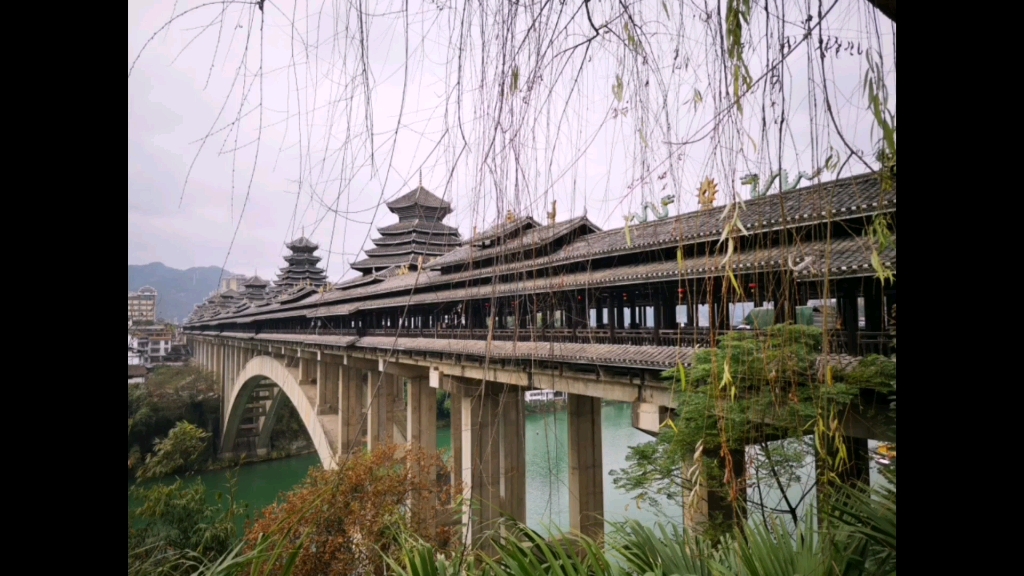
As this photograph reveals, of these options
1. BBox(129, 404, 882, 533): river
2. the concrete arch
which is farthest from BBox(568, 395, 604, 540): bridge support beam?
the concrete arch

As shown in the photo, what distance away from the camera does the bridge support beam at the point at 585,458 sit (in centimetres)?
564

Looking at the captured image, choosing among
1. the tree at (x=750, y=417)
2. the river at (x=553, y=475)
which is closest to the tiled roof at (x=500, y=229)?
the river at (x=553, y=475)

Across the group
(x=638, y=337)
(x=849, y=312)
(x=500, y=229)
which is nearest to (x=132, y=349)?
(x=500, y=229)

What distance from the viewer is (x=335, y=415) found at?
12.4 meters

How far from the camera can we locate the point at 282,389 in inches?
576

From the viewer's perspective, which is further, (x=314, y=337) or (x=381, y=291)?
(x=314, y=337)

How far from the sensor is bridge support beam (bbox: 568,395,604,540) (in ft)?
18.5

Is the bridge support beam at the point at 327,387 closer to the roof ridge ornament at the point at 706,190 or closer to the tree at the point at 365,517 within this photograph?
the tree at the point at 365,517

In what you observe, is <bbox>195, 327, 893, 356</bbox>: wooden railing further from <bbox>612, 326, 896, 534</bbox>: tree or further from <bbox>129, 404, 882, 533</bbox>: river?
<bbox>129, 404, 882, 533</bbox>: river

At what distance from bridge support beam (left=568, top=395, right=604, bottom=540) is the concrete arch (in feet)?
16.7

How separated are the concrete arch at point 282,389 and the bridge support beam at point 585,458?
508 centimetres
